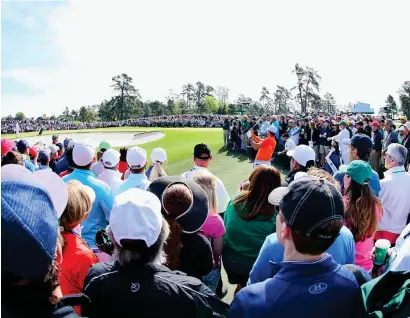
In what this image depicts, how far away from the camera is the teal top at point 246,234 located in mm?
3457

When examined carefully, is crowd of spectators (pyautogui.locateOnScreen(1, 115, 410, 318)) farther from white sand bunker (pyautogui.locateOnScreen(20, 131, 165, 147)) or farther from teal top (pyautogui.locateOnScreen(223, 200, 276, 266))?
white sand bunker (pyautogui.locateOnScreen(20, 131, 165, 147))

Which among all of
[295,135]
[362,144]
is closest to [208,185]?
[362,144]

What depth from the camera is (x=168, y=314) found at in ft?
6.51

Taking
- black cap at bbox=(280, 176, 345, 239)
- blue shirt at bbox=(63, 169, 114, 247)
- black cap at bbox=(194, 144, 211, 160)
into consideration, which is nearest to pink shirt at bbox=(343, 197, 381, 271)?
black cap at bbox=(280, 176, 345, 239)

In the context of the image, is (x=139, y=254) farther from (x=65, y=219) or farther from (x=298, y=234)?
(x=65, y=219)

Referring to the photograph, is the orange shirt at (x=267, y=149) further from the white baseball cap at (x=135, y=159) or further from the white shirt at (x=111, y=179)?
the white baseball cap at (x=135, y=159)

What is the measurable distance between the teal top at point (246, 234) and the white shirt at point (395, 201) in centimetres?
210

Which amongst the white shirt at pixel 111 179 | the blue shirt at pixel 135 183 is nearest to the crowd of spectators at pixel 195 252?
the blue shirt at pixel 135 183

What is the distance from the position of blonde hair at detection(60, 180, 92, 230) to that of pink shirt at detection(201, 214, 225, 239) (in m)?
1.06

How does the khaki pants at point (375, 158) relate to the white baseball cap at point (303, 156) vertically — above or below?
below

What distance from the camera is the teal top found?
136 inches

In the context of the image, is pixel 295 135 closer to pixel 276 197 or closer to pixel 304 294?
pixel 276 197

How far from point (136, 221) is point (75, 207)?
1.12 meters

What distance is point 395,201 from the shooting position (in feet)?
15.6
